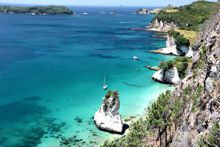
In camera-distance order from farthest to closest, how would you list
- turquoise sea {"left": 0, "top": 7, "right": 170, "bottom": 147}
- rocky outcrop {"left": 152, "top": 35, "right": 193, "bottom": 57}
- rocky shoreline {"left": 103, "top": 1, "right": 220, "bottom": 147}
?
rocky outcrop {"left": 152, "top": 35, "right": 193, "bottom": 57} → turquoise sea {"left": 0, "top": 7, "right": 170, "bottom": 147} → rocky shoreline {"left": 103, "top": 1, "right": 220, "bottom": 147}

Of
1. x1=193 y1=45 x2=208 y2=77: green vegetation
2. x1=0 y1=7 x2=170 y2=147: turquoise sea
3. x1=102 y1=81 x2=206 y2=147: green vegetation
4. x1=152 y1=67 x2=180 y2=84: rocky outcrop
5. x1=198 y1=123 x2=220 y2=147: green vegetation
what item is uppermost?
x1=193 y1=45 x2=208 y2=77: green vegetation

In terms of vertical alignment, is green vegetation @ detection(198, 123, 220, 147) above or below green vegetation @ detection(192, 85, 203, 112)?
below

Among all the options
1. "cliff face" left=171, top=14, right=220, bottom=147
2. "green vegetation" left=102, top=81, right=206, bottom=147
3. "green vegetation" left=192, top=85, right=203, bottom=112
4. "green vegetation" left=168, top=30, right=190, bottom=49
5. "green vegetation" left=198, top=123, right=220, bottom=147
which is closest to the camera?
"green vegetation" left=198, top=123, right=220, bottom=147

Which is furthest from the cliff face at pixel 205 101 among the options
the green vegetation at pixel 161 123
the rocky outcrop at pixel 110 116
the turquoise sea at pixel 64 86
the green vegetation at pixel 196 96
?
the turquoise sea at pixel 64 86

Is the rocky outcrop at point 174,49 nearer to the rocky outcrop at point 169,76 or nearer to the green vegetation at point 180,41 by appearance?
the green vegetation at point 180,41

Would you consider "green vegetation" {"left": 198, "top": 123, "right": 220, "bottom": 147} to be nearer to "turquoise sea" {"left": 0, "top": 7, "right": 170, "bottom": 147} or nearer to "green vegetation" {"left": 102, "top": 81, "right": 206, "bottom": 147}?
"green vegetation" {"left": 102, "top": 81, "right": 206, "bottom": 147}

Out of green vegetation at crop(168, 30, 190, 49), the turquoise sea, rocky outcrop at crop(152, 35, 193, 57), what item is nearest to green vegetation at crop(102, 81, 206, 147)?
the turquoise sea

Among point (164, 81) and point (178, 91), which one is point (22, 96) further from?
point (178, 91)
